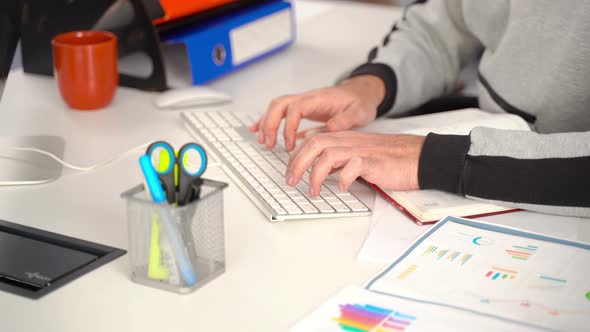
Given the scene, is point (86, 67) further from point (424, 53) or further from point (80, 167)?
point (424, 53)

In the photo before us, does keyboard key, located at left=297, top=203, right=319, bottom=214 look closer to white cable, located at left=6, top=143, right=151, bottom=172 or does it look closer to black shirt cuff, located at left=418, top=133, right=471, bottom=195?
black shirt cuff, located at left=418, top=133, right=471, bottom=195

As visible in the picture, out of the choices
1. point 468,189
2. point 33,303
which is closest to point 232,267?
point 33,303

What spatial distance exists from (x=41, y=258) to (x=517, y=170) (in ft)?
2.00

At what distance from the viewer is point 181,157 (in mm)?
850

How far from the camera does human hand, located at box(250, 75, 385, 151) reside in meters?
1.26

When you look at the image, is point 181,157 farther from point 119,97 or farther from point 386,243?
Answer: point 119,97

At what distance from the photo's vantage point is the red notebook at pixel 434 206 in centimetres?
104

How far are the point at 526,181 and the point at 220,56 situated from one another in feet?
2.57

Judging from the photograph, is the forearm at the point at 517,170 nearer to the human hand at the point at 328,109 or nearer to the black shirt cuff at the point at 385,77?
the human hand at the point at 328,109

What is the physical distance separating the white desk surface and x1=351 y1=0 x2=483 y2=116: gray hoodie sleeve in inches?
8.4

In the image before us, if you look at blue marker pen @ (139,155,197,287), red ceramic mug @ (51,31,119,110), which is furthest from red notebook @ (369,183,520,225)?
red ceramic mug @ (51,31,119,110)

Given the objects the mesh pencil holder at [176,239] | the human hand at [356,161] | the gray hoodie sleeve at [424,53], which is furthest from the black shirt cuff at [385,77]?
the mesh pencil holder at [176,239]

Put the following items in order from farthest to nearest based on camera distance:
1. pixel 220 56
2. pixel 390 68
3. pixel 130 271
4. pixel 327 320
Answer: pixel 220 56 → pixel 390 68 → pixel 130 271 → pixel 327 320

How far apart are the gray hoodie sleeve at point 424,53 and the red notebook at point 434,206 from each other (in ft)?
1.35
